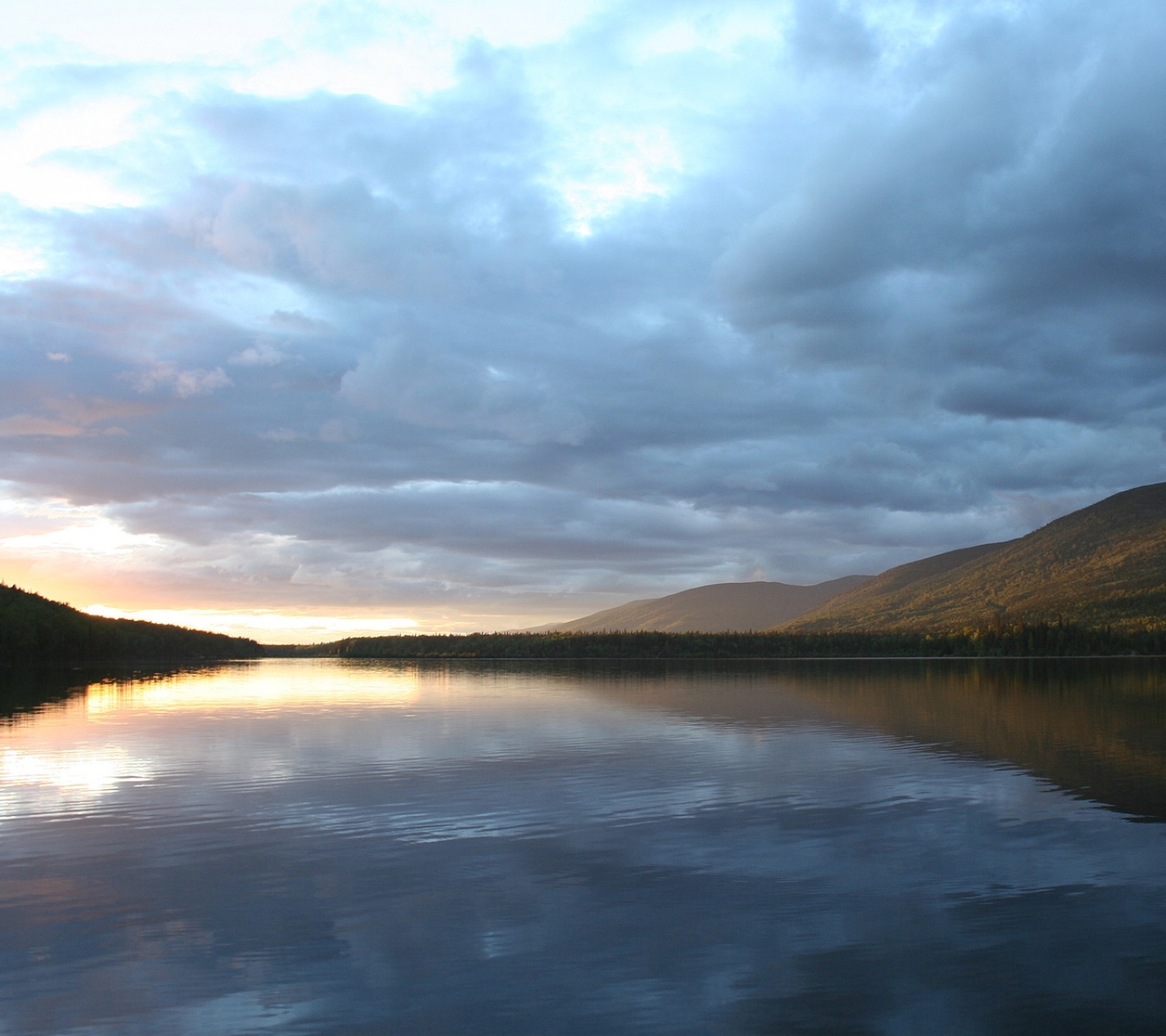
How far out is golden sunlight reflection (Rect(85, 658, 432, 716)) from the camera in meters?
94.8

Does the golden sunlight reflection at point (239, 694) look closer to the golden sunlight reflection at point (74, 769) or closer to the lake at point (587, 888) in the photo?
the golden sunlight reflection at point (74, 769)

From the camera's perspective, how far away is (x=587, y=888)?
84.0 ft

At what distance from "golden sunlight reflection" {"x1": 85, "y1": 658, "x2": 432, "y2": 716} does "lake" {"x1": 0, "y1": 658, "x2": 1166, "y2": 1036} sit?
1541 inches

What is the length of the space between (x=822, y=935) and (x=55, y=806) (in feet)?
103

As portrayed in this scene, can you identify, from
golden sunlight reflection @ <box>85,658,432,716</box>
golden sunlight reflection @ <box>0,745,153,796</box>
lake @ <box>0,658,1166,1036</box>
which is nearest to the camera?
lake @ <box>0,658,1166,1036</box>

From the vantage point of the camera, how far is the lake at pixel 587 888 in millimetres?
18094

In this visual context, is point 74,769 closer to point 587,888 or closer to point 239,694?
point 587,888

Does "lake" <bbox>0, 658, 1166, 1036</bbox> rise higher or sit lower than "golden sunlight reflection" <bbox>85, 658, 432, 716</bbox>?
lower

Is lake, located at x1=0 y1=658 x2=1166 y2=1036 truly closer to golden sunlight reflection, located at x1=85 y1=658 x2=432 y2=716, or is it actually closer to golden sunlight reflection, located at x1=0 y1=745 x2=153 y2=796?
golden sunlight reflection, located at x1=0 y1=745 x2=153 y2=796

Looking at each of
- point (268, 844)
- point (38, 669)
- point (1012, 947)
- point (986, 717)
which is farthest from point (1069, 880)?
point (38, 669)

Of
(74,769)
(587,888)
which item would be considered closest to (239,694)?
(74,769)

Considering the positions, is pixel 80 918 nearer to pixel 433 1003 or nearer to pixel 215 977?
pixel 215 977

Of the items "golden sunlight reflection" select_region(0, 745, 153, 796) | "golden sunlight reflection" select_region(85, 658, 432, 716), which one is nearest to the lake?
"golden sunlight reflection" select_region(0, 745, 153, 796)

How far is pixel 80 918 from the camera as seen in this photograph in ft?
76.7
